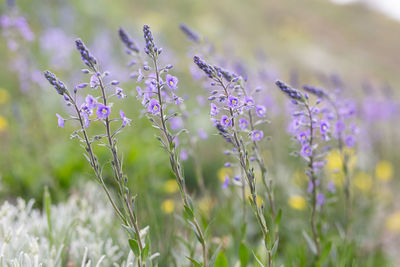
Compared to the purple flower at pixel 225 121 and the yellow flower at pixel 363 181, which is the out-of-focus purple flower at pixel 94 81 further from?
the yellow flower at pixel 363 181

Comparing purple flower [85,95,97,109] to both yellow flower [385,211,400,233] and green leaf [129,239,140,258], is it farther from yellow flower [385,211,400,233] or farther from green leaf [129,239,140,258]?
yellow flower [385,211,400,233]

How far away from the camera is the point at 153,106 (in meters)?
2.02

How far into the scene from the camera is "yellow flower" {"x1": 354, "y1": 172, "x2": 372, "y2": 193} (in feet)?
19.4

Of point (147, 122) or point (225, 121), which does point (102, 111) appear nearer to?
point (225, 121)

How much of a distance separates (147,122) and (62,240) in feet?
16.2

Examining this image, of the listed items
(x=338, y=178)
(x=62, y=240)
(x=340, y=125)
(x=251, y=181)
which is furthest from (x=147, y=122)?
(x=251, y=181)

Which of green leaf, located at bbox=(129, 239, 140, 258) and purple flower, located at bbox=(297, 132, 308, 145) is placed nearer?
green leaf, located at bbox=(129, 239, 140, 258)

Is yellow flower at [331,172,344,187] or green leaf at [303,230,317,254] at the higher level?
yellow flower at [331,172,344,187]

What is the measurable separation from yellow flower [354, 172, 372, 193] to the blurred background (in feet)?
0.12

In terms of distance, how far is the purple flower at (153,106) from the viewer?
1995 mm

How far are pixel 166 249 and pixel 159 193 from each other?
2204mm

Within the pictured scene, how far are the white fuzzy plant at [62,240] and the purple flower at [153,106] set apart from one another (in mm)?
1111

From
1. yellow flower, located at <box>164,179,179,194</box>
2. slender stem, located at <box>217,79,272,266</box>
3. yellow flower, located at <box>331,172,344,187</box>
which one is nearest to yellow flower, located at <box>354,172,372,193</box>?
yellow flower, located at <box>331,172,344,187</box>

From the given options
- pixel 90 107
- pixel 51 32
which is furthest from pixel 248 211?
pixel 51 32
